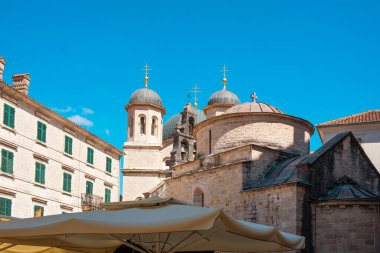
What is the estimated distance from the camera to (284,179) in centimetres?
1852

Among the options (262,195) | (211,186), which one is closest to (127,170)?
(211,186)

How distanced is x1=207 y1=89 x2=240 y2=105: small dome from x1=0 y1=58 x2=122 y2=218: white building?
13.5 metres

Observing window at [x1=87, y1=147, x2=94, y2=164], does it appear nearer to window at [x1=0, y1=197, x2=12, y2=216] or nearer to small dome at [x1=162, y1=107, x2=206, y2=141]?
window at [x1=0, y1=197, x2=12, y2=216]

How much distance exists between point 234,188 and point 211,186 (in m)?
1.39

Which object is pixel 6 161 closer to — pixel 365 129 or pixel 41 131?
pixel 41 131

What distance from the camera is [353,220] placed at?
55.4 feet

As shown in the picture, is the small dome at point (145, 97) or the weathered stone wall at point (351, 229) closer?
the weathered stone wall at point (351, 229)

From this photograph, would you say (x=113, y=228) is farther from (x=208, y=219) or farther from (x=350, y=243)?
(x=350, y=243)

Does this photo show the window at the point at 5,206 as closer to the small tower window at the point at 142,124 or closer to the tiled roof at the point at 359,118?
the tiled roof at the point at 359,118

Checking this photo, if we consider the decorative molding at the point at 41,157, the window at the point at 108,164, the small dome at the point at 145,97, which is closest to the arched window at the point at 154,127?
the small dome at the point at 145,97

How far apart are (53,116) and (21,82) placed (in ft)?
7.28

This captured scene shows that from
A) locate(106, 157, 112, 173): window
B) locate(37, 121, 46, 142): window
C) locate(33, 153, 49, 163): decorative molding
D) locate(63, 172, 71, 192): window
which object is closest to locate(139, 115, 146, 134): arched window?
locate(106, 157, 112, 173): window

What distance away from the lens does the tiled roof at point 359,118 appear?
3069 cm

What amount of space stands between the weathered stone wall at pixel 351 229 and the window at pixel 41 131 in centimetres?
1409
